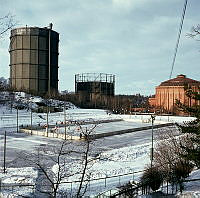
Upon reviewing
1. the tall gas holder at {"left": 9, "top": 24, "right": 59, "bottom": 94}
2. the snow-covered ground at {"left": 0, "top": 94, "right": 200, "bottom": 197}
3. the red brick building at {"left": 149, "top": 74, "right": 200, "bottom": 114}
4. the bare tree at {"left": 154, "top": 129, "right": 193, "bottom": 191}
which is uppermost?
the tall gas holder at {"left": 9, "top": 24, "right": 59, "bottom": 94}

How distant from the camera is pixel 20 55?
6231 centimetres

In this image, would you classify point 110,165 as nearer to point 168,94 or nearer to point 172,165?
point 172,165

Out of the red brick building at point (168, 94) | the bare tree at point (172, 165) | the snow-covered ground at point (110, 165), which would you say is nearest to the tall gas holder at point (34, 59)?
the red brick building at point (168, 94)

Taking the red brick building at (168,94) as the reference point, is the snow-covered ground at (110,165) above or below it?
below

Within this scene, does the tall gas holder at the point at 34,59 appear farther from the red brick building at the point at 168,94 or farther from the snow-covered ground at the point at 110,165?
the snow-covered ground at the point at 110,165

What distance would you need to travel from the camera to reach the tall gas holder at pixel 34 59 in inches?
2430

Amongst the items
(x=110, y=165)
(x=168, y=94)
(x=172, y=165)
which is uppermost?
(x=168, y=94)

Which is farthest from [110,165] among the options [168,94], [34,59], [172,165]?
[168,94]

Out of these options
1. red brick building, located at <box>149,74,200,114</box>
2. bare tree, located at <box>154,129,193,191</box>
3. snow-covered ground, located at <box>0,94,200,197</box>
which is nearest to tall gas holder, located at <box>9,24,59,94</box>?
red brick building, located at <box>149,74,200,114</box>

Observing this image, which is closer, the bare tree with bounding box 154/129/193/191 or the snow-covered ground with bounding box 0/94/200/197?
the snow-covered ground with bounding box 0/94/200/197

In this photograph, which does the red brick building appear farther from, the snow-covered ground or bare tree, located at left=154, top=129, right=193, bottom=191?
bare tree, located at left=154, top=129, right=193, bottom=191

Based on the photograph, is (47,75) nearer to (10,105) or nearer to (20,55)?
(20,55)

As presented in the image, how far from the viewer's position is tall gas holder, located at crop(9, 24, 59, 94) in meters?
61.7

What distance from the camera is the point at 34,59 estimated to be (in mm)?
61688
